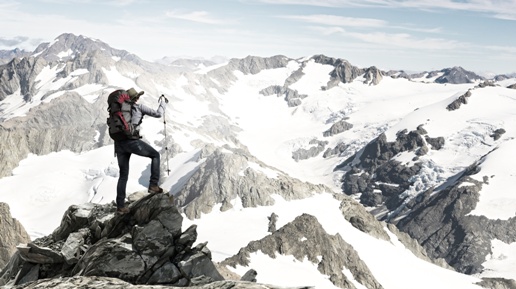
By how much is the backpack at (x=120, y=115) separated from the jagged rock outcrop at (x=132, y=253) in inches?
123

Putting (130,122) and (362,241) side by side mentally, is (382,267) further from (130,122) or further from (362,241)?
(130,122)

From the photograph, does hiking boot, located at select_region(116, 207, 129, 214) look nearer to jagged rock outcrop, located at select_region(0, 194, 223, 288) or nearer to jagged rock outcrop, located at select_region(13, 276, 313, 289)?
jagged rock outcrop, located at select_region(0, 194, 223, 288)

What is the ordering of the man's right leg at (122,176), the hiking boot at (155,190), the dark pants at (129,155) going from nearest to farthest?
the dark pants at (129,155)
the man's right leg at (122,176)
the hiking boot at (155,190)

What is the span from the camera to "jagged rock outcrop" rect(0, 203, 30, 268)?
5059 centimetres

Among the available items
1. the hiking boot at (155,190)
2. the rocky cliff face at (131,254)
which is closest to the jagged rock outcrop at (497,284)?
the rocky cliff face at (131,254)

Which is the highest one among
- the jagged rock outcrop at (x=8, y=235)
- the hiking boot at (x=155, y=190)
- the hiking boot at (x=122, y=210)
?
the hiking boot at (x=155, y=190)

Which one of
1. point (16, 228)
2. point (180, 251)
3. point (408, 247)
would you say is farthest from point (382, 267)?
point (180, 251)

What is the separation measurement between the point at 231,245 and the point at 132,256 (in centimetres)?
14463

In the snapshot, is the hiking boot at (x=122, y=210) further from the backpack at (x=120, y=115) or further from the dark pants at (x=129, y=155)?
the backpack at (x=120, y=115)

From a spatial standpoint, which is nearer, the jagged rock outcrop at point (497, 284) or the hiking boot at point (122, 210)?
the hiking boot at point (122, 210)

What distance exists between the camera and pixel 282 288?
46.6ft

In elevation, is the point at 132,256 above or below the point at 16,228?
above

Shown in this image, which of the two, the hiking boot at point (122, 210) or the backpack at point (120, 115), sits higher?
the backpack at point (120, 115)

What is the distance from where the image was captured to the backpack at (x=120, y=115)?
1906cm
